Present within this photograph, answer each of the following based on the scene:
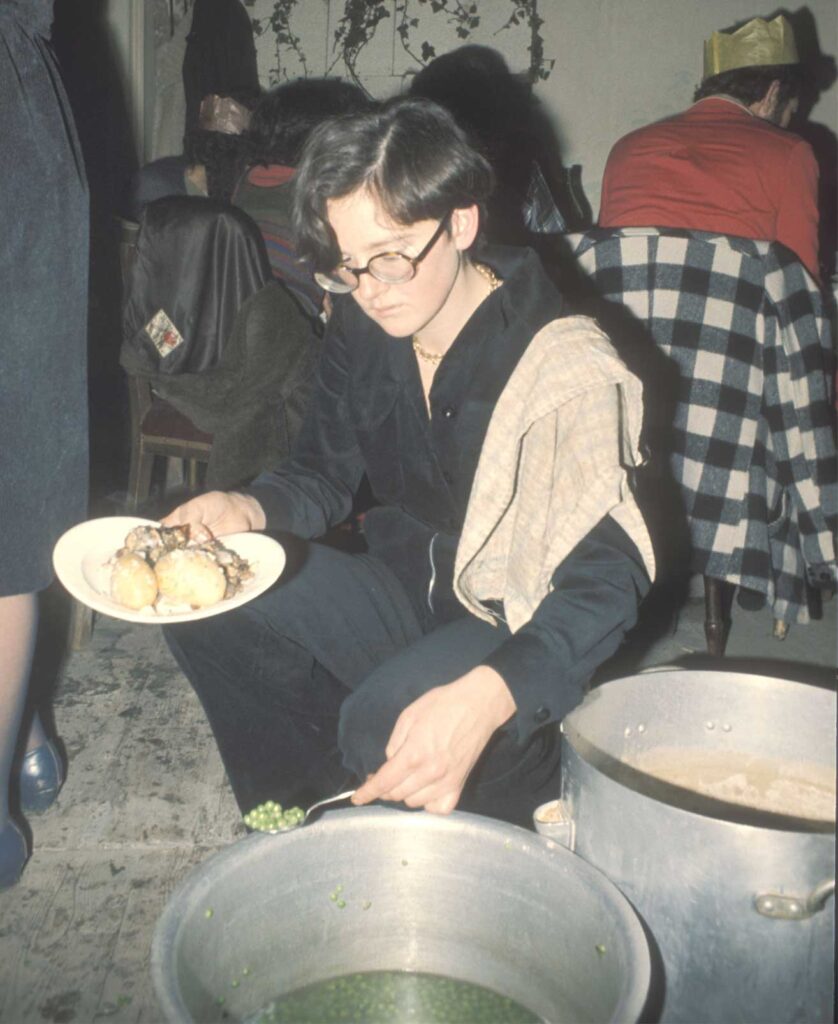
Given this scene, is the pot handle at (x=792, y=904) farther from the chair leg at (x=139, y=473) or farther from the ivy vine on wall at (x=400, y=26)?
the ivy vine on wall at (x=400, y=26)

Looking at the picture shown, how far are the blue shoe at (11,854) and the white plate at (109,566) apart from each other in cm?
48

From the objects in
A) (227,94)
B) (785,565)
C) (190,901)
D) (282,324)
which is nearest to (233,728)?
(190,901)

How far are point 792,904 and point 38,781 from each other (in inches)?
55.1

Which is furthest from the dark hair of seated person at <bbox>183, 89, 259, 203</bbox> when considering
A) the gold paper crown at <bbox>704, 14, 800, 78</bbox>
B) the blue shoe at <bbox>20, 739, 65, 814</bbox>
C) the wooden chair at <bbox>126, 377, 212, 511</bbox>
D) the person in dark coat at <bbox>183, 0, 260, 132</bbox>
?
the blue shoe at <bbox>20, 739, 65, 814</bbox>

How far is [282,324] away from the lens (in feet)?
8.67

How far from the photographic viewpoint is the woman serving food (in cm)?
123

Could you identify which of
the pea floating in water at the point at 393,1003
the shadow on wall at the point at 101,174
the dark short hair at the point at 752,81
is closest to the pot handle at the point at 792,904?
the pea floating in water at the point at 393,1003

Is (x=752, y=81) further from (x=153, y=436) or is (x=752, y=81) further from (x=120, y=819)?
(x=120, y=819)

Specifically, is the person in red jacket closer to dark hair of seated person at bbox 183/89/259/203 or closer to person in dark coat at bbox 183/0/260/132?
dark hair of seated person at bbox 183/89/259/203

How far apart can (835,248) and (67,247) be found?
399 centimetres

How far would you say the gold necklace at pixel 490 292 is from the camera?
1.55m

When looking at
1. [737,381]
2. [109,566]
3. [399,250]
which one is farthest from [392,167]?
[737,381]

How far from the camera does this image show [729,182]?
2.50 m

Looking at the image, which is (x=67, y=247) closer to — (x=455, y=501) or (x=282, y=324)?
(x=455, y=501)
